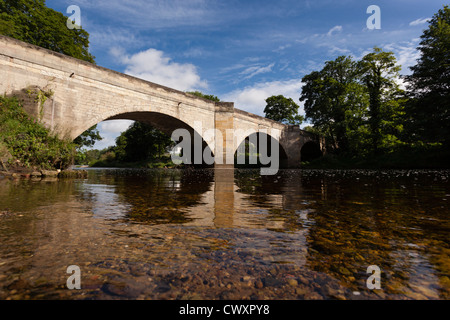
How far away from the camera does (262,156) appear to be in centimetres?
3884

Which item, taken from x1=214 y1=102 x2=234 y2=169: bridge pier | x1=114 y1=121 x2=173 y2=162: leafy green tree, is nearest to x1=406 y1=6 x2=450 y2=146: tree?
x1=214 y1=102 x2=234 y2=169: bridge pier

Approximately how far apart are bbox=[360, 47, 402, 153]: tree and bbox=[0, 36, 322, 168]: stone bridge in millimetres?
14396

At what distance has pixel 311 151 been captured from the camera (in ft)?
123

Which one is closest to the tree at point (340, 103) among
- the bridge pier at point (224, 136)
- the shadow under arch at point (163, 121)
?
the bridge pier at point (224, 136)

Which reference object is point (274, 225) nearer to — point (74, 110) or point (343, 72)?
point (74, 110)

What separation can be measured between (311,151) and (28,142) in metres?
36.5

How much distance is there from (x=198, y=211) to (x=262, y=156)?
120 ft

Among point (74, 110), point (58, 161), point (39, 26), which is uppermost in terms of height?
point (39, 26)

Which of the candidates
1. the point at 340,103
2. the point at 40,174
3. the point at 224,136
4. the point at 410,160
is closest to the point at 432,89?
the point at 410,160

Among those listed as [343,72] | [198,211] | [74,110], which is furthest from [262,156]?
[198,211]

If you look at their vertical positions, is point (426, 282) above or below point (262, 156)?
below

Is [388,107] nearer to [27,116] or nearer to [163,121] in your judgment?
[163,121]

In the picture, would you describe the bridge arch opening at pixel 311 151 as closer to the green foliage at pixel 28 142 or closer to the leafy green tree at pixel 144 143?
the leafy green tree at pixel 144 143

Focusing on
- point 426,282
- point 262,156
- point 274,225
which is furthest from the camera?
point 262,156
